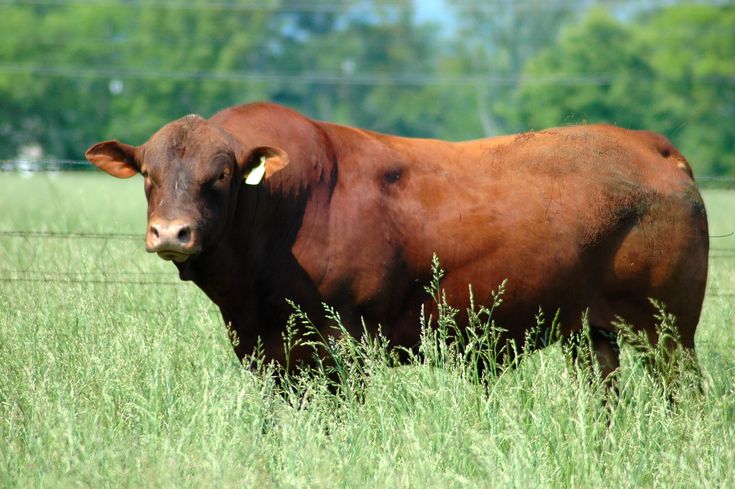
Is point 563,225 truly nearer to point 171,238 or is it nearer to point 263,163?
point 263,163

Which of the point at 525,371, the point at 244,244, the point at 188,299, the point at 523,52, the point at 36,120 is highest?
the point at 244,244

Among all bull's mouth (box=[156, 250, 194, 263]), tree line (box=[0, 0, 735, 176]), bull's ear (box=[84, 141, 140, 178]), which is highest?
bull's ear (box=[84, 141, 140, 178])

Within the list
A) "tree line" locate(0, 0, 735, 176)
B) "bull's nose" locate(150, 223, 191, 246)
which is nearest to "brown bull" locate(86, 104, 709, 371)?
"bull's nose" locate(150, 223, 191, 246)

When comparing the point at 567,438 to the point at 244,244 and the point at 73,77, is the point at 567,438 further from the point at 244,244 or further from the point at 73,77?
the point at 73,77

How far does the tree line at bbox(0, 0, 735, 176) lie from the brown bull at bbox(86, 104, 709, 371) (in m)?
34.7

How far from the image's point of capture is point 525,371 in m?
5.45

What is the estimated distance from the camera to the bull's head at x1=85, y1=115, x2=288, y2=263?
456cm

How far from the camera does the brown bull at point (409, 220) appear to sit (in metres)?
Result: 4.91

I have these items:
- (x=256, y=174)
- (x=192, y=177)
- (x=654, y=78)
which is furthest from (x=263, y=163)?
(x=654, y=78)

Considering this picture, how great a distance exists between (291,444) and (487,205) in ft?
6.04

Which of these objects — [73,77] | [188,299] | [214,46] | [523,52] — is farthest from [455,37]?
[188,299]

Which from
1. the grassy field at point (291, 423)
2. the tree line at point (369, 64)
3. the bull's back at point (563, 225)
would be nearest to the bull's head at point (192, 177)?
the grassy field at point (291, 423)

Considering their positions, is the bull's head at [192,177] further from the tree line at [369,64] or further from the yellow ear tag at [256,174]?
the tree line at [369,64]

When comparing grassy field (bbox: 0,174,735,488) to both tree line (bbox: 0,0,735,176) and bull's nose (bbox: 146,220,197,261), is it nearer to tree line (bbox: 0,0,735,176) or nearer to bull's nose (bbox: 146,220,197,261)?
bull's nose (bbox: 146,220,197,261)
